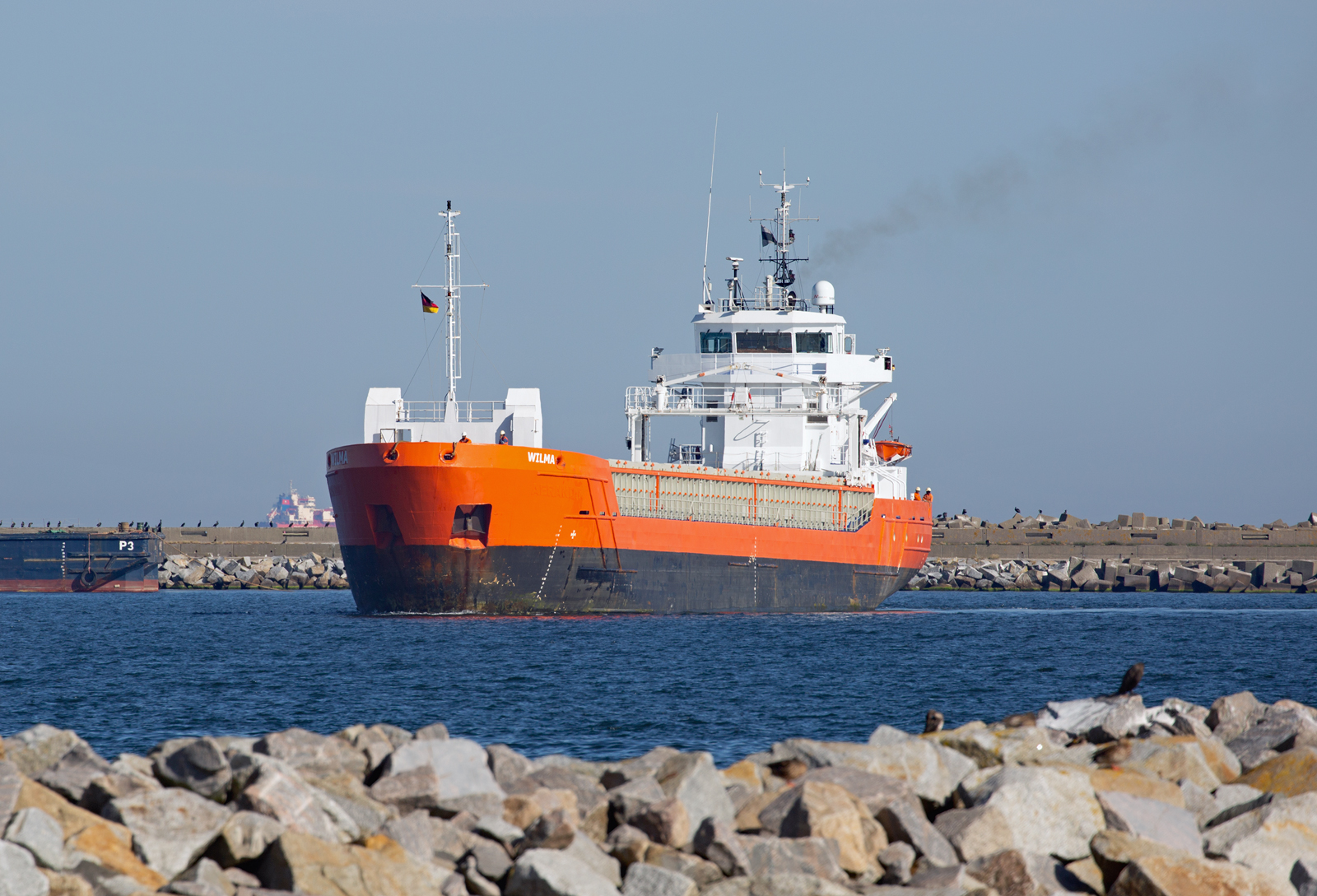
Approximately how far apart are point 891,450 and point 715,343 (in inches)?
270

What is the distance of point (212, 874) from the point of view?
6.71 m

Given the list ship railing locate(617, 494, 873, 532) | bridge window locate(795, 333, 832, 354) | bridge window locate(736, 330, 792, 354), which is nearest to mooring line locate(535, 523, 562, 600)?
ship railing locate(617, 494, 873, 532)

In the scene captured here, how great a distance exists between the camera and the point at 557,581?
29.1 m

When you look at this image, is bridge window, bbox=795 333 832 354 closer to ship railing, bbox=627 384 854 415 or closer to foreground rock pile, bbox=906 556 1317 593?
ship railing, bbox=627 384 854 415

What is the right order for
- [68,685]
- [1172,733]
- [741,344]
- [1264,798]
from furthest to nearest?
[741,344] < [68,685] < [1172,733] < [1264,798]

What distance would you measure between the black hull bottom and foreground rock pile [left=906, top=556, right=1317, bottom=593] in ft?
72.1

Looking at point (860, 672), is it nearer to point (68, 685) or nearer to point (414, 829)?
point (68, 685)

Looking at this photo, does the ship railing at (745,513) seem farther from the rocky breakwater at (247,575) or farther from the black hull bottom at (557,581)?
the rocky breakwater at (247,575)

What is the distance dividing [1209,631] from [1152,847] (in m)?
24.5

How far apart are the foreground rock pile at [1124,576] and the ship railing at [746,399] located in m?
18.3

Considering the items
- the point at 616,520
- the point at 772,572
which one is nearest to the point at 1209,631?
the point at 772,572

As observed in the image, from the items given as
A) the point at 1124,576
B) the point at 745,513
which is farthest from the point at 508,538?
the point at 1124,576

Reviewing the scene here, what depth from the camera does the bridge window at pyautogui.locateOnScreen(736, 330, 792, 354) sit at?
126ft

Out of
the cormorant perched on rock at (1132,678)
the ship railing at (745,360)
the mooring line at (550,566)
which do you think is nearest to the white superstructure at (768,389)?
the ship railing at (745,360)
